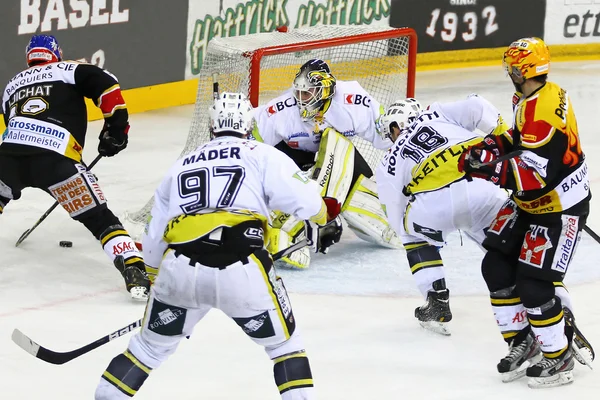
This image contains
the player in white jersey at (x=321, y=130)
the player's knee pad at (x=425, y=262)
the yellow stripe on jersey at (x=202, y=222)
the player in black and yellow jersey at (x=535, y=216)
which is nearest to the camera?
the yellow stripe on jersey at (x=202, y=222)

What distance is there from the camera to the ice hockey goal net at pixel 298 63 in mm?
5930

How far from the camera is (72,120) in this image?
17.1 feet

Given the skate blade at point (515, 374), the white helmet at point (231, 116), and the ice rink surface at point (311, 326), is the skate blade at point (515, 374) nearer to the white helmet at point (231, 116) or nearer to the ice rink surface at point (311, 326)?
the ice rink surface at point (311, 326)

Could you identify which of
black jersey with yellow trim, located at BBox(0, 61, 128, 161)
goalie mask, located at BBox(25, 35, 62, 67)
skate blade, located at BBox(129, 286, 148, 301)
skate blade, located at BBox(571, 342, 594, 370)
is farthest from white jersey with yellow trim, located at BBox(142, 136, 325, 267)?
goalie mask, located at BBox(25, 35, 62, 67)

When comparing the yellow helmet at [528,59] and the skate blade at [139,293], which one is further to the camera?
the skate blade at [139,293]

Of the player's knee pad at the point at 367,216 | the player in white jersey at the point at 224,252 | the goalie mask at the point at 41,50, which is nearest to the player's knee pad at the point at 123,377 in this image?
the player in white jersey at the point at 224,252

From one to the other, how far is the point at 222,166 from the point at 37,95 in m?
2.07

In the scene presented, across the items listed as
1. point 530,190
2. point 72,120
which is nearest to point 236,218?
point 530,190

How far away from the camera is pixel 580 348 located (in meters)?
4.38

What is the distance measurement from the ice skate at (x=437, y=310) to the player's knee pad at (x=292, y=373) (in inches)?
52.6

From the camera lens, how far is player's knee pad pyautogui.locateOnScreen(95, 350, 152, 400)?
3.50 meters

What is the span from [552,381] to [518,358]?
168mm

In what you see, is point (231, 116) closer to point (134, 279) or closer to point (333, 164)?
point (134, 279)

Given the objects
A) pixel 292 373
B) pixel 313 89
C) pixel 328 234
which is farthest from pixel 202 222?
pixel 328 234
